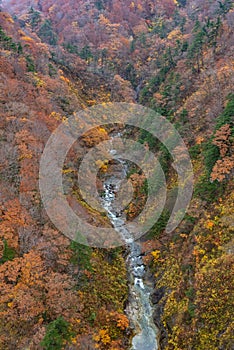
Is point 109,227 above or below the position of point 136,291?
above

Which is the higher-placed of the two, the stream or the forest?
the forest

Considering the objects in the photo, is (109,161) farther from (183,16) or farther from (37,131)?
(183,16)

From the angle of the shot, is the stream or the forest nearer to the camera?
the forest

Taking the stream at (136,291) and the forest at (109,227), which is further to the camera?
the stream at (136,291)

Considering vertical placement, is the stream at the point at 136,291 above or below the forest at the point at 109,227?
below
